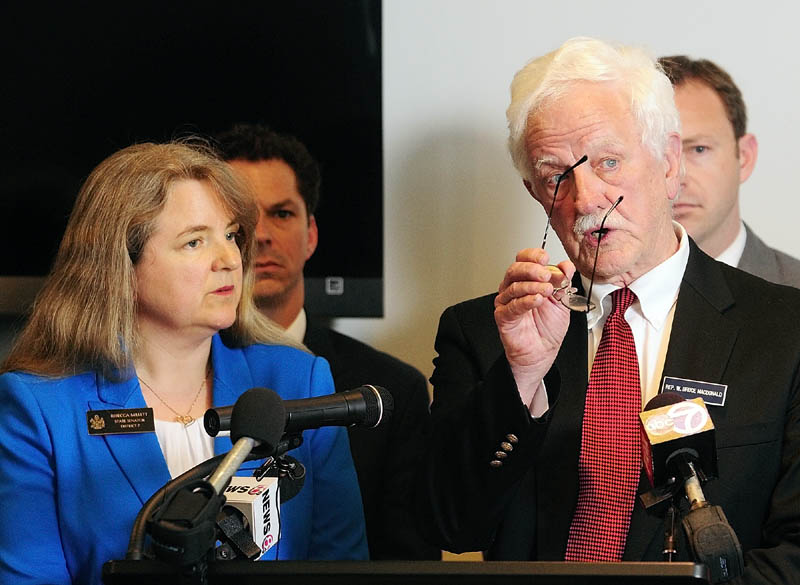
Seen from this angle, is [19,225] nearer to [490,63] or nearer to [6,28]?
[6,28]

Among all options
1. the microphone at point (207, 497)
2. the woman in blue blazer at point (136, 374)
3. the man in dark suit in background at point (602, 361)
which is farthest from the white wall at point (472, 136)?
the microphone at point (207, 497)

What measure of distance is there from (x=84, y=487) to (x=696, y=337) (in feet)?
4.48

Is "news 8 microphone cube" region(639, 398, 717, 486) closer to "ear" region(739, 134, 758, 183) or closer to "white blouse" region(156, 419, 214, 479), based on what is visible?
"white blouse" region(156, 419, 214, 479)

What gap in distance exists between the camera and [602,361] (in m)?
2.14

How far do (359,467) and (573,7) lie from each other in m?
1.56

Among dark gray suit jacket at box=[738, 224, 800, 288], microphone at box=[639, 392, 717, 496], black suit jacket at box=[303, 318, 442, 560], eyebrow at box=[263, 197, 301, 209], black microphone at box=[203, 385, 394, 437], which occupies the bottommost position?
black suit jacket at box=[303, 318, 442, 560]

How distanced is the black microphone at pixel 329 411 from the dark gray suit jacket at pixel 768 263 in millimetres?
1713

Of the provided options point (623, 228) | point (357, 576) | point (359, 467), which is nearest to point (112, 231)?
point (359, 467)

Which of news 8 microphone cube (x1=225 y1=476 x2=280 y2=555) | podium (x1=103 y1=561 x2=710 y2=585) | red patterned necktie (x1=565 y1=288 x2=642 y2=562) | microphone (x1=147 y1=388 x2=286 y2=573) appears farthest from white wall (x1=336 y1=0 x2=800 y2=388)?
podium (x1=103 y1=561 x2=710 y2=585)

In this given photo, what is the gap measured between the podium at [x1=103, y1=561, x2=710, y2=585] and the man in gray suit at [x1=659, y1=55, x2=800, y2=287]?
182 cm

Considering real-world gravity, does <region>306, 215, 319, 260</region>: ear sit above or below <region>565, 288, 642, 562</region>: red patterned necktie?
above

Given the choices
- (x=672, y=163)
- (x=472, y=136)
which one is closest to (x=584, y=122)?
(x=672, y=163)

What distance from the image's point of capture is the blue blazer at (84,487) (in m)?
2.23

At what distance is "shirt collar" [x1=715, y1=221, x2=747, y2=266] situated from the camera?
9.77ft
